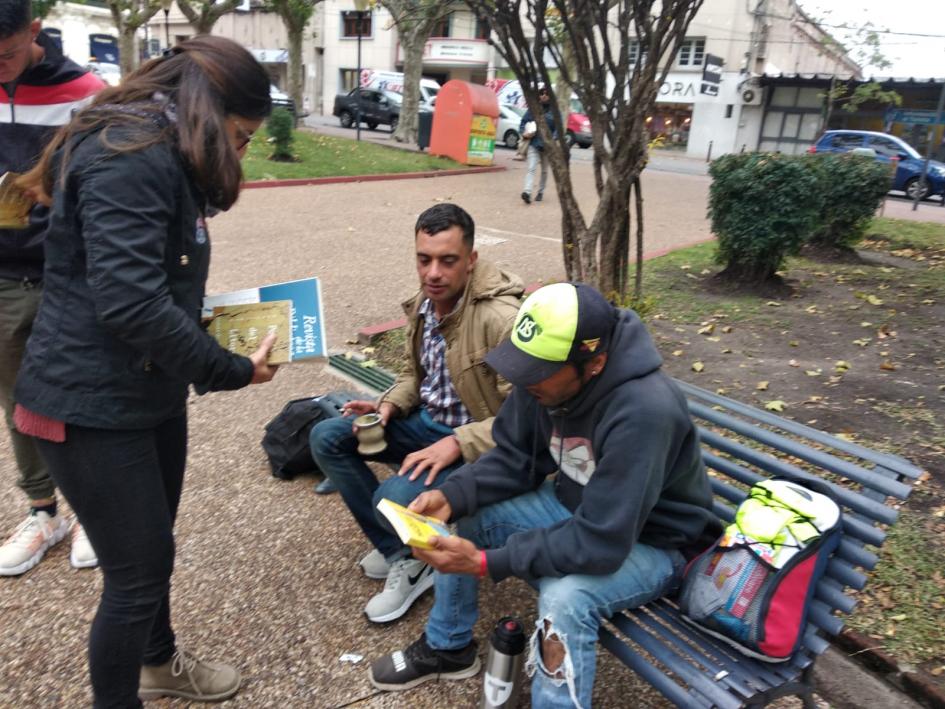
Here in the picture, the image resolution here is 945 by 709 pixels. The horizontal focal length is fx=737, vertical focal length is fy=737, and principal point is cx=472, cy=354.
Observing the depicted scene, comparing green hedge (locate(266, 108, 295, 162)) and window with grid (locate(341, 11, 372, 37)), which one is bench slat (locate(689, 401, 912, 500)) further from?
window with grid (locate(341, 11, 372, 37))

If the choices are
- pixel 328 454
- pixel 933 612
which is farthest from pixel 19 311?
pixel 933 612

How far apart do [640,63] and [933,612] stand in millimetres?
3325

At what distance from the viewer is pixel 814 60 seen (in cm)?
4172

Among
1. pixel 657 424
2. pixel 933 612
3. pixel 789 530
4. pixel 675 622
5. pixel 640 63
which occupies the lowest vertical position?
pixel 933 612

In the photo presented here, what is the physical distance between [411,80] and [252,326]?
18546 millimetres

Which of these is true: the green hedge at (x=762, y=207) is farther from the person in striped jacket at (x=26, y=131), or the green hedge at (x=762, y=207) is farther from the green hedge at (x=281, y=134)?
the green hedge at (x=281, y=134)

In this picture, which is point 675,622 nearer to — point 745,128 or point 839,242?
point 839,242

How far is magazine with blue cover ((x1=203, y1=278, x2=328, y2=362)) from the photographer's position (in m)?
2.13

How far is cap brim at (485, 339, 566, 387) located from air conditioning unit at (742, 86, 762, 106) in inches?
1422

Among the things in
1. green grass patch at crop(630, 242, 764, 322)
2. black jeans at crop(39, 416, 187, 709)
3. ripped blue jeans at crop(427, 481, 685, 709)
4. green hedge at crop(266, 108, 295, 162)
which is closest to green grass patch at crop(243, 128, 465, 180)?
green hedge at crop(266, 108, 295, 162)

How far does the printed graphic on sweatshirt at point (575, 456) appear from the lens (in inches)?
85.0

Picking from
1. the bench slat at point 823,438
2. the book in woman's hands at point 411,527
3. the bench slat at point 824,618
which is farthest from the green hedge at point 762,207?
the book in woman's hands at point 411,527

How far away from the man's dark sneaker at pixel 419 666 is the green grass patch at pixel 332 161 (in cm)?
1124

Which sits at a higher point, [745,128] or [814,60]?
[814,60]
